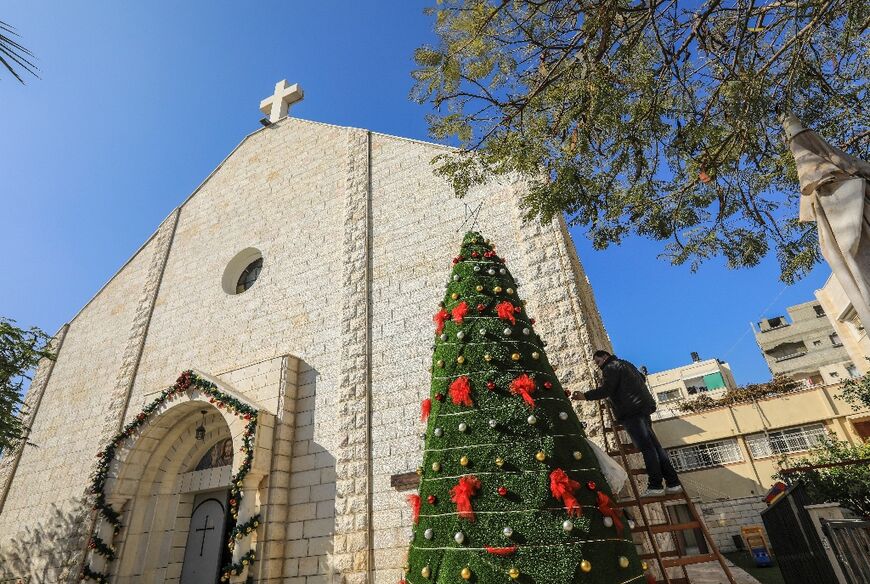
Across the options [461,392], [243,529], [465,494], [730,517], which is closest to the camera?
[465,494]

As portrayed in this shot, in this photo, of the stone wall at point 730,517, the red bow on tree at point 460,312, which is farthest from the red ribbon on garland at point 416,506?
the stone wall at point 730,517

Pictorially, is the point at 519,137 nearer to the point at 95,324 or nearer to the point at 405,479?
the point at 405,479

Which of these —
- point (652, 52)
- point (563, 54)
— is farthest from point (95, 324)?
point (652, 52)

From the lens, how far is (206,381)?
276 inches

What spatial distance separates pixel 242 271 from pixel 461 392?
754cm

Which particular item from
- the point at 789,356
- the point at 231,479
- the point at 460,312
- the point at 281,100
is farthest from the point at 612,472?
the point at 789,356

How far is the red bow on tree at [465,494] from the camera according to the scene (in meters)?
2.90

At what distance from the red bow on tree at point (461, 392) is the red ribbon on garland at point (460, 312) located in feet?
1.84

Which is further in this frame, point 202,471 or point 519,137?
point 202,471

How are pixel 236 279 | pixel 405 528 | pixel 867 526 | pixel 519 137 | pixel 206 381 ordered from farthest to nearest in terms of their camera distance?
1. pixel 236 279
2. pixel 206 381
3. pixel 405 528
4. pixel 519 137
5. pixel 867 526

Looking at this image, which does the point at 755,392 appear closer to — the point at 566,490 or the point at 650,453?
the point at 650,453

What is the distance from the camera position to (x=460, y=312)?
3.84 meters

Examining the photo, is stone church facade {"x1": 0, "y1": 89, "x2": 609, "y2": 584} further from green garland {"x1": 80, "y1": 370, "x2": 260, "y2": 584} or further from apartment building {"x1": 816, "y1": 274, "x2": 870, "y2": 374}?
apartment building {"x1": 816, "y1": 274, "x2": 870, "y2": 374}

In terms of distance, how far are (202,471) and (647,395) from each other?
281 inches
